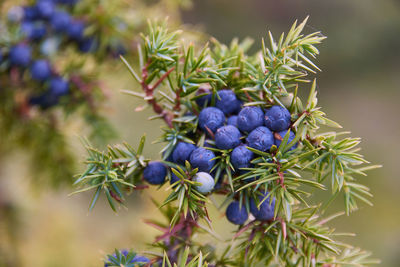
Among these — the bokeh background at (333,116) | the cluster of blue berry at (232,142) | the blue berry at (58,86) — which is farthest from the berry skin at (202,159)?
the bokeh background at (333,116)

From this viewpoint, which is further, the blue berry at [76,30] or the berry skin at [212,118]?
the blue berry at [76,30]

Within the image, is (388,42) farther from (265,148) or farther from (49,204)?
(265,148)

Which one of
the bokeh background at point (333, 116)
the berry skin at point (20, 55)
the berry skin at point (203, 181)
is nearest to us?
the berry skin at point (203, 181)


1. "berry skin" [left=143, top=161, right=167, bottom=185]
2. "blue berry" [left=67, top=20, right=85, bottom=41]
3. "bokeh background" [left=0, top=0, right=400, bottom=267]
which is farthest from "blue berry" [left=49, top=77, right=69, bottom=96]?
"bokeh background" [left=0, top=0, right=400, bottom=267]

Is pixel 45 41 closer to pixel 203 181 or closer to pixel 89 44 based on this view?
pixel 89 44

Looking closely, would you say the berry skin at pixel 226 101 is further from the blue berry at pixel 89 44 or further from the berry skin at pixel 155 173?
the blue berry at pixel 89 44

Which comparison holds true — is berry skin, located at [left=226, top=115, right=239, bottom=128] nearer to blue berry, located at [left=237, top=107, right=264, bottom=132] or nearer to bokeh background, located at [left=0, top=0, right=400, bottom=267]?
blue berry, located at [left=237, top=107, right=264, bottom=132]

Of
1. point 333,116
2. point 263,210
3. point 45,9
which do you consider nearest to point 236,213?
point 263,210
